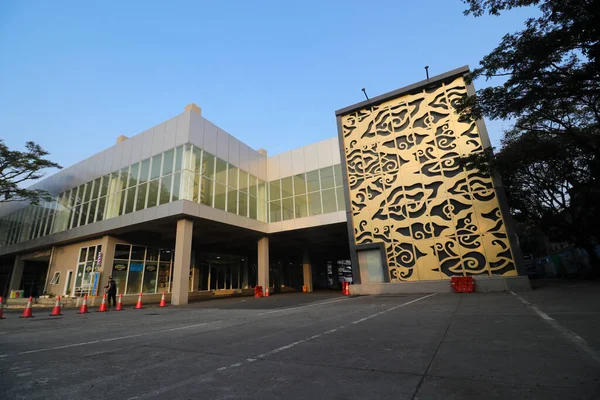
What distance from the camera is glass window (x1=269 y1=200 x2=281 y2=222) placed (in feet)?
81.2

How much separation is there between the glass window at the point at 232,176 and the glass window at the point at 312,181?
6.18m

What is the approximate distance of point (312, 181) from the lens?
79.6 ft

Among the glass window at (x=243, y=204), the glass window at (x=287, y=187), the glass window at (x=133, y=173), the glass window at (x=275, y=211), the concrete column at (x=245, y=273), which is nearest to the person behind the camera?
the glass window at (x=133, y=173)

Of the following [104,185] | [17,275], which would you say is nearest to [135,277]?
[104,185]

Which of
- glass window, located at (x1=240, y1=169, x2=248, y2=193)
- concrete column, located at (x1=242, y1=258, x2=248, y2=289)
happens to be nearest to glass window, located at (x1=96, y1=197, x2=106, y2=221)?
glass window, located at (x1=240, y1=169, x2=248, y2=193)

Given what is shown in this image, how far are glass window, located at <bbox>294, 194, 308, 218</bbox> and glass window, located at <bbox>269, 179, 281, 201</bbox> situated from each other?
75.3 inches

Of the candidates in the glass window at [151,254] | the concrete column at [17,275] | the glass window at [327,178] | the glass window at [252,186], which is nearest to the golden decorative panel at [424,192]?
the glass window at [327,178]

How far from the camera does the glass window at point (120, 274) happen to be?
20438 millimetres

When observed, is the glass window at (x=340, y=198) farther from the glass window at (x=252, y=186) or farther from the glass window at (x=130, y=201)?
the glass window at (x=130, y=201)

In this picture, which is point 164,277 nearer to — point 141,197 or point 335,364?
point 141,197

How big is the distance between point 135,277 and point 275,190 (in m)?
13.2

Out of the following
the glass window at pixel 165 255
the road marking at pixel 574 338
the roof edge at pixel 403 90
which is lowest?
the road marking at pixel 574 338

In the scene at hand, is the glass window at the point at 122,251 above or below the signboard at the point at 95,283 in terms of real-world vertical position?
above

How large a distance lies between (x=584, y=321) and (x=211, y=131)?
20859 mm
